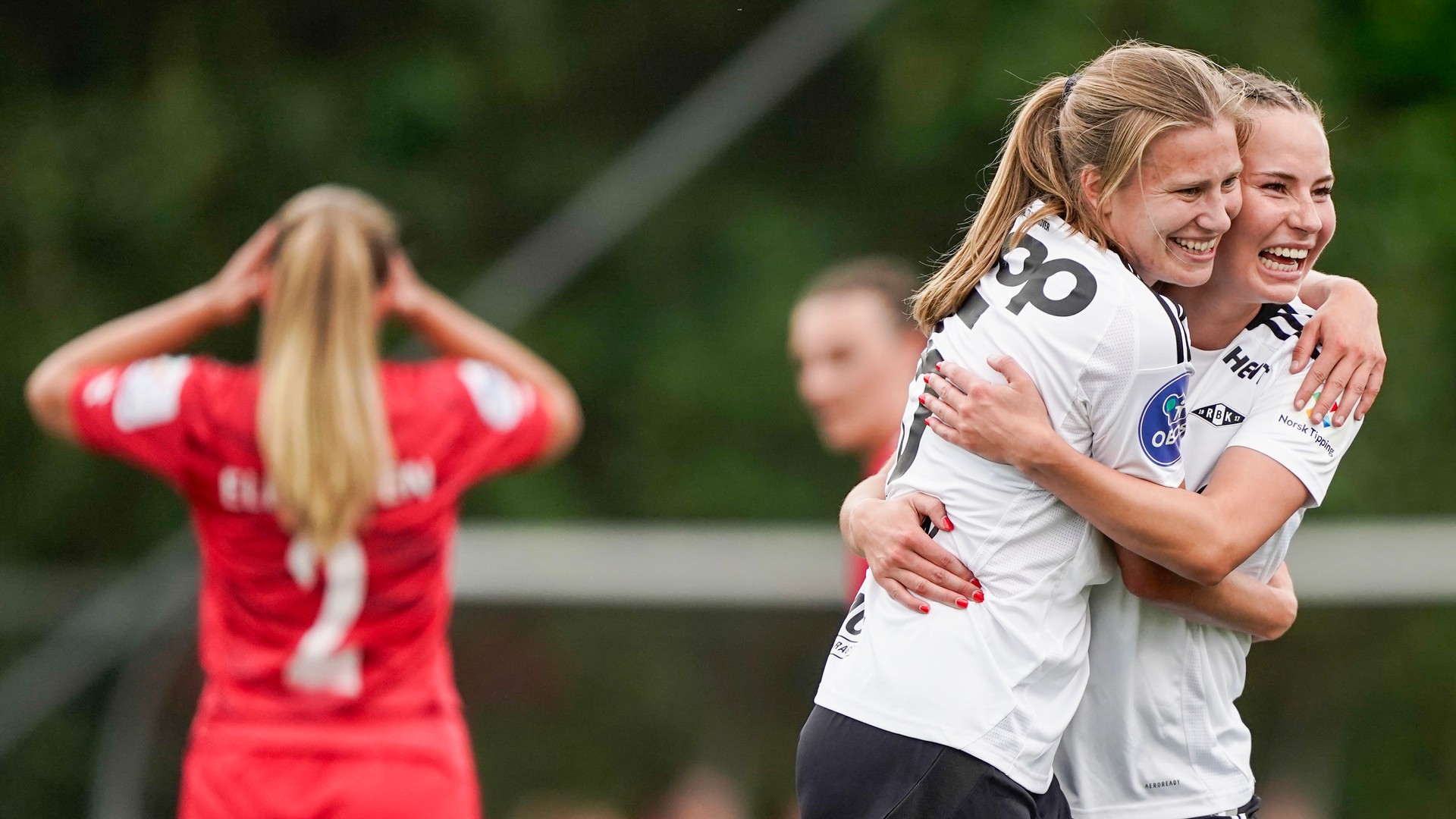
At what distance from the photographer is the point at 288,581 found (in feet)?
11.7

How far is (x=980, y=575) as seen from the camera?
2.22 meters

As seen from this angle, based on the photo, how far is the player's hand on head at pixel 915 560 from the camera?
7.29 ft

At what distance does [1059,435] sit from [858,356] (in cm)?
203

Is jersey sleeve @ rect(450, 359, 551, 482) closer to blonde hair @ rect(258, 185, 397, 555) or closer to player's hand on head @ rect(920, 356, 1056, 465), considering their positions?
blonde hair @ rect(258, 185, 397, 555)

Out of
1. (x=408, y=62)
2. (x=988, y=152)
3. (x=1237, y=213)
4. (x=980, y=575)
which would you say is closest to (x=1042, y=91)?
(x=1237, y=213)

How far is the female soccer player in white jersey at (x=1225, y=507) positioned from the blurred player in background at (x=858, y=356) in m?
1.49

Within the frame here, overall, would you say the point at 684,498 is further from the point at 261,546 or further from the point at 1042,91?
the point at 1042,91

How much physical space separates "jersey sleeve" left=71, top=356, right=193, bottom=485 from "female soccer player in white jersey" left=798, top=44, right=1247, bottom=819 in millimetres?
1873

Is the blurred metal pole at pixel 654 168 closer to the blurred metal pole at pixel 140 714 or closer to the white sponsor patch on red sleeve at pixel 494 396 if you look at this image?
the blurred metal pole at pixel 140 714

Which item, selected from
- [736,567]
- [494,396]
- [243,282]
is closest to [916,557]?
[494,396]

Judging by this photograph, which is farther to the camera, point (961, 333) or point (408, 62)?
point (408, 62)

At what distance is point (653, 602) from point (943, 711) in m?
5.20

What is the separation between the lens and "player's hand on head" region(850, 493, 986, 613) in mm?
2221

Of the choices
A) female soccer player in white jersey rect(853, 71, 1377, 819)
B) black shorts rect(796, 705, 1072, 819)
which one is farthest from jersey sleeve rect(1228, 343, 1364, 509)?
black shorts rect(796, 705, 1072, 819)
